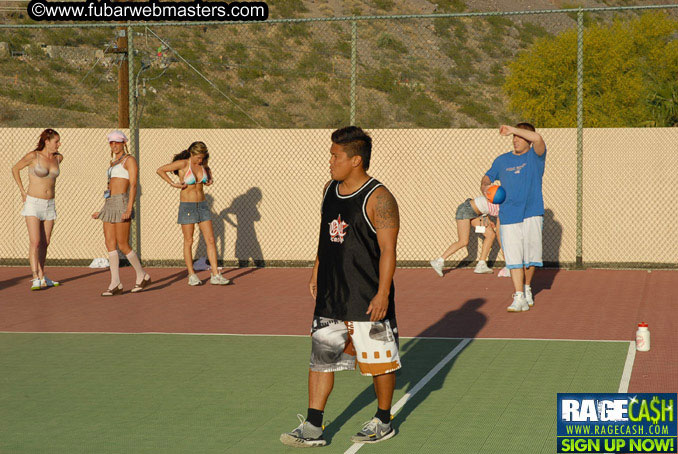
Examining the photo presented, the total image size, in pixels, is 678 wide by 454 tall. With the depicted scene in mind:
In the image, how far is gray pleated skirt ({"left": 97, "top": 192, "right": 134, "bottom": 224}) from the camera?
12891mm

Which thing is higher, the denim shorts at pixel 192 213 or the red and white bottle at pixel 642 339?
the denim shorts at pixel 192 213

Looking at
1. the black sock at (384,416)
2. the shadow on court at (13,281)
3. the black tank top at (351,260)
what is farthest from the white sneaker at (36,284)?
the black sock at (384,416)

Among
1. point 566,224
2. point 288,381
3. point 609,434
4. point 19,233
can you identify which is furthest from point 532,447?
point 19,233

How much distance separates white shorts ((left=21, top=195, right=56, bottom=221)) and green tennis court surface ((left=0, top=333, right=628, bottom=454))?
3.41 m

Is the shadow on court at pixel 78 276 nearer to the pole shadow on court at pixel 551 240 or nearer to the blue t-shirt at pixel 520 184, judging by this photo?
the blue t-shirt at pixel 520 184

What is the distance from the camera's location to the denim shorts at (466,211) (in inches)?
606

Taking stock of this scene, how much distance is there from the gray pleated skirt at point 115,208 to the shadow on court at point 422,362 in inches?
171

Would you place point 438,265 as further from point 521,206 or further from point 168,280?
point 168,280

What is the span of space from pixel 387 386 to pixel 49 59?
152 feet

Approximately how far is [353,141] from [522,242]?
5.47 metres

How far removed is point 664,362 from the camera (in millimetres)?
8602

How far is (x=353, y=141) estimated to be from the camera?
6.51 m

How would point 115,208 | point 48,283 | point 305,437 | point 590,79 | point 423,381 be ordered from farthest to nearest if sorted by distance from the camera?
point 590,79 → point 48,283 → point 115,208 → point 423,381 → point 305,437

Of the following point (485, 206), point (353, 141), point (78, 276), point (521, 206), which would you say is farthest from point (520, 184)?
point (78, 276)
